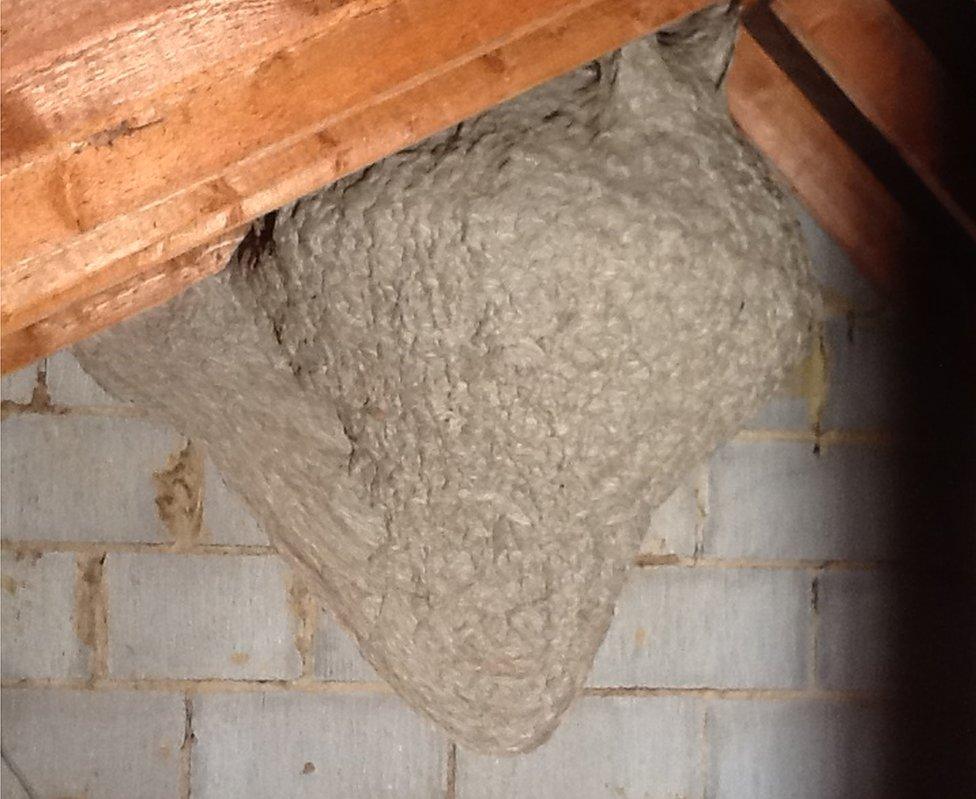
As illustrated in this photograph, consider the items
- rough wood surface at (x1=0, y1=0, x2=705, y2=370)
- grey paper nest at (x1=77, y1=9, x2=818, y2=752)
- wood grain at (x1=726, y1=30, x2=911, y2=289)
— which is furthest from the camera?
wood grain at (x1=726, y1=30, x2=911, y2=289)

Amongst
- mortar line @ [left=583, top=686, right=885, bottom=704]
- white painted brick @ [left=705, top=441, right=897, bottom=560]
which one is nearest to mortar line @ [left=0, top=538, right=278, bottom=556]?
mortar line @ [left=583, top=686, right=885, bottom=704]

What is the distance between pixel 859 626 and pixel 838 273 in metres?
0.57

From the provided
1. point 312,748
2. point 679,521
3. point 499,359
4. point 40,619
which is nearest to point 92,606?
point 40,619

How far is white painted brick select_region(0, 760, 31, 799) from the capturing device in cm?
150

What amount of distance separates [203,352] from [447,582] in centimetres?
47

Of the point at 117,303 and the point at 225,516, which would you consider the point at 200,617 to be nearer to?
the point at 225,516

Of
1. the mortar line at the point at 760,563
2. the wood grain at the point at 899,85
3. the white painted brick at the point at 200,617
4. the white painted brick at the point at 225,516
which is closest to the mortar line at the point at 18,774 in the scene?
the white painted brick at the point at 200,617

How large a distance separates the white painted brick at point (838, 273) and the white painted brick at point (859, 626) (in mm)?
443

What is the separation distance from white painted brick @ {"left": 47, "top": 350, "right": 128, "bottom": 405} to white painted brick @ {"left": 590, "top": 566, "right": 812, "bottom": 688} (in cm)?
88

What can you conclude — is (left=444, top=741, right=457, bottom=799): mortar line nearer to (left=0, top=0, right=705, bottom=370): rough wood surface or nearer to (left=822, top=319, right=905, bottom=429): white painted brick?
(left=822, top=319, right=905, bottom=429): white painted brick

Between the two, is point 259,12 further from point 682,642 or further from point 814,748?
point 814,748

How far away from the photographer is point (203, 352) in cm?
130

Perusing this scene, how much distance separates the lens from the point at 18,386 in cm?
146

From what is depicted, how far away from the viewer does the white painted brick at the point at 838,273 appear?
1.47 m
